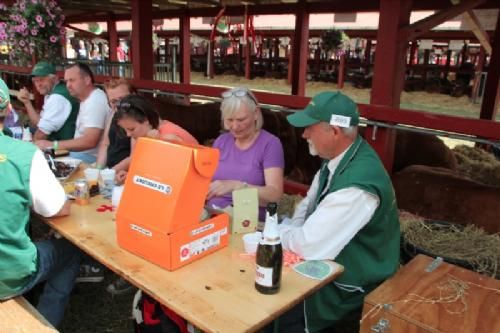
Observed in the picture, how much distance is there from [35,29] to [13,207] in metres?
4.74

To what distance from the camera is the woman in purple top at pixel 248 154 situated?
2.50m

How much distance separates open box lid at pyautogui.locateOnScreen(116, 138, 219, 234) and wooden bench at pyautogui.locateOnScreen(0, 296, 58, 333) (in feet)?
1.82

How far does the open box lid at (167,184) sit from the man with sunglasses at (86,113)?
2205mm

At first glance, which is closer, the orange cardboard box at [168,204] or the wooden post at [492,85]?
the orange cardboard box at [168,204]

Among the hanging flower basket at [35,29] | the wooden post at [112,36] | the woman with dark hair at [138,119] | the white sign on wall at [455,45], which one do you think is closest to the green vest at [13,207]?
the woman with dark hair at [138,119]

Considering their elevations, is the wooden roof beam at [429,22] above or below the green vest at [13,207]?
above

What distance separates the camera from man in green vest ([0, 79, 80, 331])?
1.66 metres

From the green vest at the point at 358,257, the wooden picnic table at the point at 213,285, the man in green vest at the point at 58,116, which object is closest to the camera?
the wooden picnic table at the point at 213,285

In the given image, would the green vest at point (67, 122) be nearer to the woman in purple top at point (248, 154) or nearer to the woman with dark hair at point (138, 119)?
the woman with dark hair at point (138, 119)

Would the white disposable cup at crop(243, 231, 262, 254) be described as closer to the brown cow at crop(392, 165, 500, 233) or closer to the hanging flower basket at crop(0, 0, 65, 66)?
the brown cow at crop(392, 165, 500, 233)

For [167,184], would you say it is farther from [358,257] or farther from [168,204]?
[358,257]

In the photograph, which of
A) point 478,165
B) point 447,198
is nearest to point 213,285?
point 447,198

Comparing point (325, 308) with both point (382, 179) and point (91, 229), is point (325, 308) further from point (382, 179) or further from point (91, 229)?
point (91, 229)

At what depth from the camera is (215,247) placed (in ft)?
5.62
